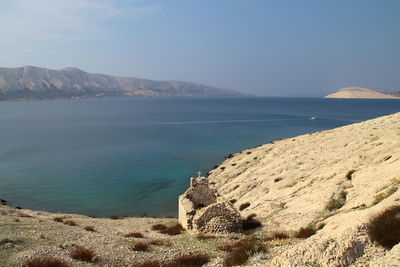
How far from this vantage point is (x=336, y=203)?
2086 centimetres

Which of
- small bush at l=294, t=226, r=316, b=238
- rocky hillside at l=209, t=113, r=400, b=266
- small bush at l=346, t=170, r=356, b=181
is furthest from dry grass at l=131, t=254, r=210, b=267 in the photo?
small bush at l=346, t=170, r=356, b=181

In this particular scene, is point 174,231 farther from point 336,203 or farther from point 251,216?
point 336,203

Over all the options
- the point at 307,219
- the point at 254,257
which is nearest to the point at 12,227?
the point at 254,257

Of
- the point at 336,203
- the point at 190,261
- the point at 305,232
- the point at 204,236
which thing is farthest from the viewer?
the point at 336,203

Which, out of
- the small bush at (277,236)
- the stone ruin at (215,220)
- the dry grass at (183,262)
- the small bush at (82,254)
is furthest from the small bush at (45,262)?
the small bush at (277,236)

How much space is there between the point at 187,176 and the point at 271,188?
23.2 metres

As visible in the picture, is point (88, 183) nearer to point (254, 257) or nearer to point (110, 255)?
point (110, 255)

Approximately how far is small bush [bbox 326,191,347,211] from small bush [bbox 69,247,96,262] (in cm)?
1479

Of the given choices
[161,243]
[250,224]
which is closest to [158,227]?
[161,243]

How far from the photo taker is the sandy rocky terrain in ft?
34.3

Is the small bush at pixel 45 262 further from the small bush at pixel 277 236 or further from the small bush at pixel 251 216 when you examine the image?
the small bush at pixel 251 216

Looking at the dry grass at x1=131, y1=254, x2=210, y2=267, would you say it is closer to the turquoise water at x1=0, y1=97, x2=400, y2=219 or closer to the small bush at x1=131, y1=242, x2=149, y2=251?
the small bush at x1=131, y1=242, x2=149, y2=251

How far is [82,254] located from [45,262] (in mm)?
1807

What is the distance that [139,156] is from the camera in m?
70.0
